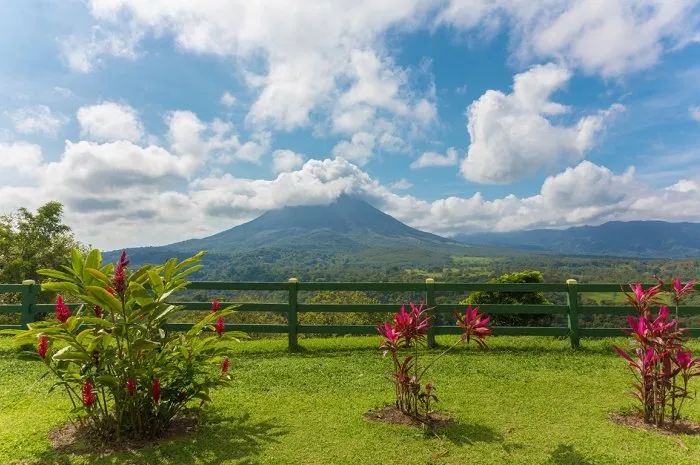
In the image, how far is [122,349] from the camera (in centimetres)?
397

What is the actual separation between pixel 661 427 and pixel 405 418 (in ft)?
8.77

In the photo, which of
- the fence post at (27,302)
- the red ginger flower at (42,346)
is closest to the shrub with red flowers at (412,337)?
the red ginger flower at (42,346)

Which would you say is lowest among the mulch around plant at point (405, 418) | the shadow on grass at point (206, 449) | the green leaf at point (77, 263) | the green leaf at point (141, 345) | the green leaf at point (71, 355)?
the mulch around plant at point (405, 418)

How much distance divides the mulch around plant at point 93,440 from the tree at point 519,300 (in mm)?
9363

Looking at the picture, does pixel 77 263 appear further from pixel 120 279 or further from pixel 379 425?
pixel 379 425

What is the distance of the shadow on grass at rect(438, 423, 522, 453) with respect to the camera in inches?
159

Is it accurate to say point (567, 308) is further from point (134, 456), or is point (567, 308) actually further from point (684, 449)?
point (134, 456)

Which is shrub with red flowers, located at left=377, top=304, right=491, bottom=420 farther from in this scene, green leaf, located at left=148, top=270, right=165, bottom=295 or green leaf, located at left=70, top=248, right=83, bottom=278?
green leaf, located at left=70, top=248, right=83, bottom=278

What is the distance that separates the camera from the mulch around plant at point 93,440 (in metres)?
3.94

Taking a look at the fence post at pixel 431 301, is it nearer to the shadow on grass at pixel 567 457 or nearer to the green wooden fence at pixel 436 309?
the green wooden fence at pixel 436 309

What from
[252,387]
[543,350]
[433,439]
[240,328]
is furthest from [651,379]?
[240,328]

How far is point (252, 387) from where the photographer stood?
6012mm

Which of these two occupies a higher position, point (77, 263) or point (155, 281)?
point (77, 263)

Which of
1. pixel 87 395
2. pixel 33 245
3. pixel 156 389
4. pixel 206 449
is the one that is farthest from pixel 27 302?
pixel 33 245
